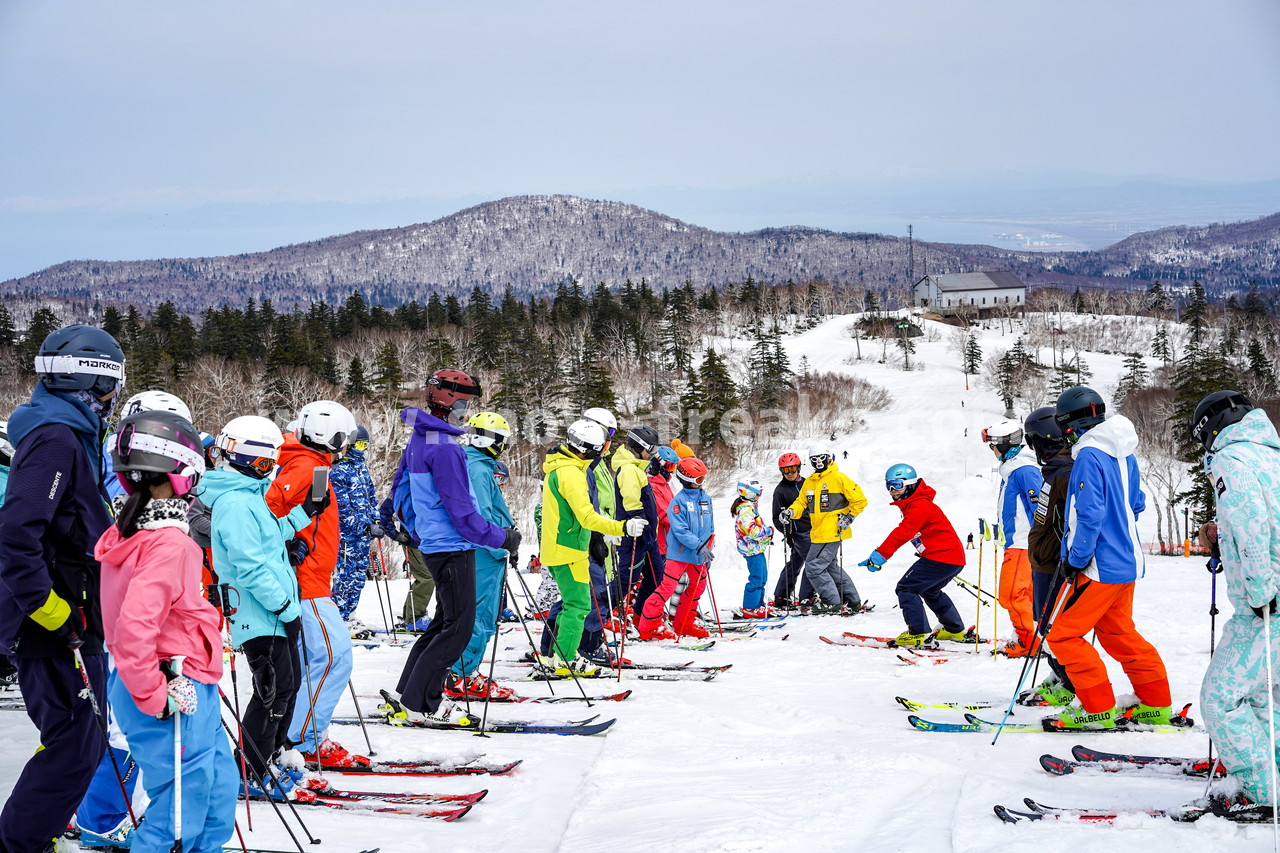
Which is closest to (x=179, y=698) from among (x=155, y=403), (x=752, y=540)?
(x=155, y=403)

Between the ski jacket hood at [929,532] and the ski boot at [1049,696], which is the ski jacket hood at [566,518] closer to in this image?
the ski boot at [1049,696]

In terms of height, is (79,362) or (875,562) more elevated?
(79,362)

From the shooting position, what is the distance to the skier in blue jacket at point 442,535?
18.9 ft

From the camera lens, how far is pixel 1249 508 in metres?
3.85

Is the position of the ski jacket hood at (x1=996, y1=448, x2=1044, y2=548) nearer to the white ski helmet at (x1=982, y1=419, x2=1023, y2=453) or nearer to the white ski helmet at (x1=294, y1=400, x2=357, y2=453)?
the white ski helmet at (x1=982, y1=419, x2=1023, y2=453)

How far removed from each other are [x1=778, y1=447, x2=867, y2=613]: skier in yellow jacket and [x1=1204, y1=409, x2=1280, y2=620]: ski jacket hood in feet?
22.9

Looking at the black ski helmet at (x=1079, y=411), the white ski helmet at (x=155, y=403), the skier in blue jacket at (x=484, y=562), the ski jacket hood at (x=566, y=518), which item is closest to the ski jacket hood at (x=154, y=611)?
the white ski helmet at (x=155, y=403)

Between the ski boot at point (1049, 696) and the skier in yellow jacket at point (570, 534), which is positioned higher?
the skier in yellow jacket at point (570, 534)

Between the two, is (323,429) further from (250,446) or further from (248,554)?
(248,554)

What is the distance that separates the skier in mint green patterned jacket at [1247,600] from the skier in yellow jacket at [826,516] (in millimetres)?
7011

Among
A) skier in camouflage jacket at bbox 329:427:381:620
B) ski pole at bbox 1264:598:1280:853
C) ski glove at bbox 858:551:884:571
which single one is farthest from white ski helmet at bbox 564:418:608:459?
ski pole at bbox 1264:598:1280:853

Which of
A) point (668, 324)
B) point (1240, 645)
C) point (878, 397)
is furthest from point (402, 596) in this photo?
point (668, 324)

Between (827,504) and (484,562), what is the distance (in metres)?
5.83

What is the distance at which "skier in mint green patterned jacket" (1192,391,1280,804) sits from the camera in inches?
148
